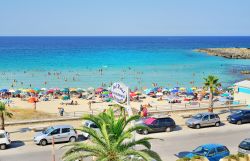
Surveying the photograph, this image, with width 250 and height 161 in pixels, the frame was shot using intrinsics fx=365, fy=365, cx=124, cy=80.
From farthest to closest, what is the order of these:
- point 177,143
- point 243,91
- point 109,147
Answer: point 243,91, point 177,143, point 109,147

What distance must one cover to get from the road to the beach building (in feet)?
24.0

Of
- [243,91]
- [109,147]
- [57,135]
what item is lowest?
[57,135]

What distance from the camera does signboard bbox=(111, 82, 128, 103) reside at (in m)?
20.3

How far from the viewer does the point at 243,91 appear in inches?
1487

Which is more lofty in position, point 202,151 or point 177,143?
point 202,151

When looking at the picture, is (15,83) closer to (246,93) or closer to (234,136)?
(246,93)

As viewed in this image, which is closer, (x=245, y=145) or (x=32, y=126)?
(x=245, y=145)

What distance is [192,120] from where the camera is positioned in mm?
29578

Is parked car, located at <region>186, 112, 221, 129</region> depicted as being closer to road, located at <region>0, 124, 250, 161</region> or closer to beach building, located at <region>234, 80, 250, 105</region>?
road, located at <region>0, 124, 250, 161</region>

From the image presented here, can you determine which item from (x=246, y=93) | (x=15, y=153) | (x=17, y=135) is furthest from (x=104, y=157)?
(x=246, y=93)

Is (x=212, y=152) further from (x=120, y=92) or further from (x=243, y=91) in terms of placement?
(x=243, y=91)

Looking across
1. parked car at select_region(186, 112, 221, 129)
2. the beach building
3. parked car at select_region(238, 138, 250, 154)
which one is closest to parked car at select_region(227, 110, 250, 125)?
parked car at select_region(186, 112, 221, 129)

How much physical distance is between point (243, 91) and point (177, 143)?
15.4m

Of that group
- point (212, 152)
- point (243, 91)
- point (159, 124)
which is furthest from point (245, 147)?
point (243, 91)
